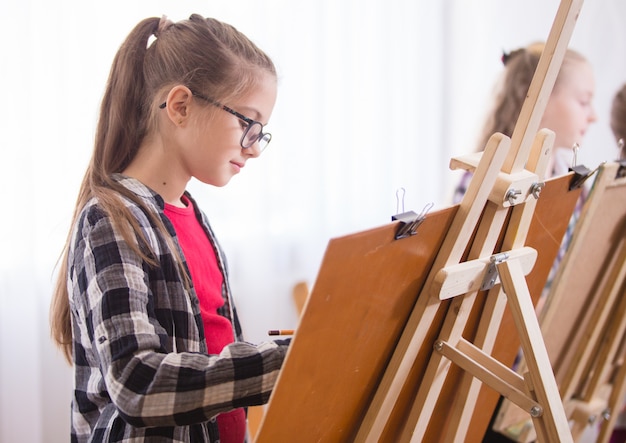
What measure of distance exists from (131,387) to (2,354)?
41.6 inches

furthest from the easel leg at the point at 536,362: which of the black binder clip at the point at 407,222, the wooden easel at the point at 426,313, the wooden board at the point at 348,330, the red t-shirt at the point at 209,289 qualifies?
the red t-shirt at the point at 209,289

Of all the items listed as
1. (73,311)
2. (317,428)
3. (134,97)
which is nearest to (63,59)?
(134,97)

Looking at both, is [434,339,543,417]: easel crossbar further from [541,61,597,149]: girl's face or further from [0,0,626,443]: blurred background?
[541,61,597,149]: girl's face

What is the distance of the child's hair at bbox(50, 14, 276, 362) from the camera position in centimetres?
108

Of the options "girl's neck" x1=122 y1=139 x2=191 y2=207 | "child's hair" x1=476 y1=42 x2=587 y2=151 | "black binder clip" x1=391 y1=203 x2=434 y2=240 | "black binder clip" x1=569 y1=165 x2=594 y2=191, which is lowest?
"girl's neck" x1=122 y1=139 x2=191 y2=207

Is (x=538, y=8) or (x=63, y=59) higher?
(x=538, y=8)

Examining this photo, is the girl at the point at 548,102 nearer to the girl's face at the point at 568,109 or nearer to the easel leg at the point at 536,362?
the girl's face at the point at 568,109

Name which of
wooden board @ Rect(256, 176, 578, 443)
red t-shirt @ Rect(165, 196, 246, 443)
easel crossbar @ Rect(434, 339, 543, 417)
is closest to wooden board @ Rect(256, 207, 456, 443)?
wooden board @ Rect(256, 176, 578, 443)

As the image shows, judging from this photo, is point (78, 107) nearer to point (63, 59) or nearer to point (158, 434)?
point (63, 59)

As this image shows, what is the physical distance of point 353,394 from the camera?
39.1 inches

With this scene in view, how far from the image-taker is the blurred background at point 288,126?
172cm

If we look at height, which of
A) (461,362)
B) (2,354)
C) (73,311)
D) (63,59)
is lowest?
(2,354)

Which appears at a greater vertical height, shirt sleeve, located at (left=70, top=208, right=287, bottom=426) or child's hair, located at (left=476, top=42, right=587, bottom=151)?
child's hair, located at (left=476, top=42, right=587, bottom=151)

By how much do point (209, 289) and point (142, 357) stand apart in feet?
1.00
